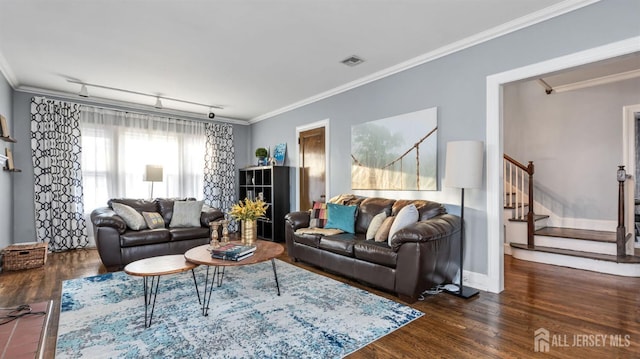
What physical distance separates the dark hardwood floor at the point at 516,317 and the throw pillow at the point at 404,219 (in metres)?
0.64

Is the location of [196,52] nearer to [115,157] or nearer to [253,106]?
[253,106]

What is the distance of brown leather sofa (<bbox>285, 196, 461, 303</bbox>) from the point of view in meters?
2.73

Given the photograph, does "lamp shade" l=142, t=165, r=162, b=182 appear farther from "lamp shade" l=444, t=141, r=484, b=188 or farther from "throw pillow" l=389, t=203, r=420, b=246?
"lamp shade" l=444, t=141, r=484, b=188

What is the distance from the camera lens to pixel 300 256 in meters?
4.06

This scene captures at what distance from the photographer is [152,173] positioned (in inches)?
207

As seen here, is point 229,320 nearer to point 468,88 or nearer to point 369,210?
point 369,210

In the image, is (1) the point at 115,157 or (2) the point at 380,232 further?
(1) the point at 115,157

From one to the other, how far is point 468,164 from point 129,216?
4.22 meters

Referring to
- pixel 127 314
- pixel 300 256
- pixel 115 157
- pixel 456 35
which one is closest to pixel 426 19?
pixel 456 35

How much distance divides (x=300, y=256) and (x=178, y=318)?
71.2 inches

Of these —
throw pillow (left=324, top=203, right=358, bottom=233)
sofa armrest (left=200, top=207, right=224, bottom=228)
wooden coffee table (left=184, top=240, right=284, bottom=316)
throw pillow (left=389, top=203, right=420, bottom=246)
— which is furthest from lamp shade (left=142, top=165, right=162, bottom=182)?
throw pillow (left=389, top=203, right=420, bottom=246)

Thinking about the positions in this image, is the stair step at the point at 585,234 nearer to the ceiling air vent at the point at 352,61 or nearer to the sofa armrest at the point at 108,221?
the ceiling air vent at the point at 352,61

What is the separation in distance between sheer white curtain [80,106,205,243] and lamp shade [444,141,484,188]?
5150mm

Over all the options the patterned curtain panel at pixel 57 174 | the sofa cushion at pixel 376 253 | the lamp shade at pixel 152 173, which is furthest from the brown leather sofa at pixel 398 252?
the patterned curtain panel at pixel 57 174
